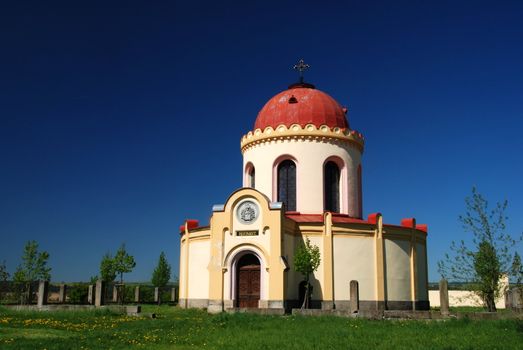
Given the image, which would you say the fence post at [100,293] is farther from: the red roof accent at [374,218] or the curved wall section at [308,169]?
the red roof accent at [374,218]

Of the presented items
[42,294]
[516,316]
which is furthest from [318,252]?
[42,294]

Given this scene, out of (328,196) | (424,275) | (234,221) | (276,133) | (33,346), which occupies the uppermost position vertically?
(276,133)

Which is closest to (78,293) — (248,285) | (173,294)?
(173,294)

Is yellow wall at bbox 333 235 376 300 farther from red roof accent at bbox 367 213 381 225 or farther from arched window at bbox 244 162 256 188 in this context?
arched window at bbox 244 162 256 188

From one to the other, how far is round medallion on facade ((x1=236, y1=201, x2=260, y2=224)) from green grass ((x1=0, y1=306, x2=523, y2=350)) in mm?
7258

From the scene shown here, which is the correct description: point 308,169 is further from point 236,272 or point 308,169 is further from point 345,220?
point 236,272

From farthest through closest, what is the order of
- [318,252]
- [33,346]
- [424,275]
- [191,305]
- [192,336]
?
[424,275], [191,305], [318,252], [192,336], [33,346]

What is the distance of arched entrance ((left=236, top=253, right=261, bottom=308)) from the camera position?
97.1ft

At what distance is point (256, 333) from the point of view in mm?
18406

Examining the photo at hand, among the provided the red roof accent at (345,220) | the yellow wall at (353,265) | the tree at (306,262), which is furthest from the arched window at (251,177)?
the tree at (306,262)

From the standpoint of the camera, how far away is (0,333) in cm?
1822

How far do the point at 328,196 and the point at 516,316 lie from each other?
15.4 m

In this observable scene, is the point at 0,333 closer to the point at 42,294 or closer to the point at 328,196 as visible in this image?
the point at 42,294

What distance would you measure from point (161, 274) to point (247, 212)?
23112 millimetres
